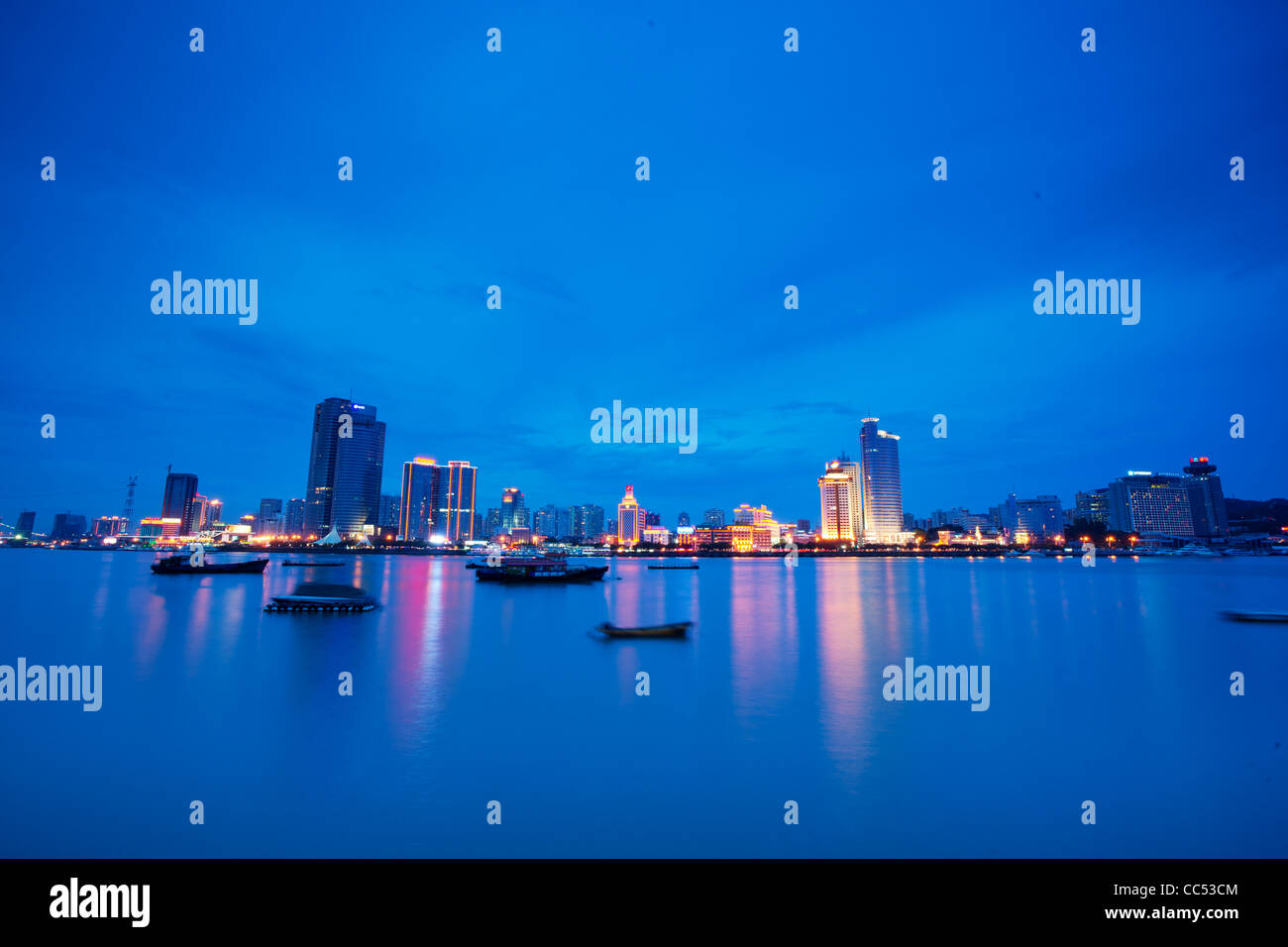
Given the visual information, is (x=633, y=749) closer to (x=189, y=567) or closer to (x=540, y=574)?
(x=540, y=574)

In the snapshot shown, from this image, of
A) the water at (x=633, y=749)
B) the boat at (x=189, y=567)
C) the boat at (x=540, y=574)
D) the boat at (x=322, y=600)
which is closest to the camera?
the water at (x=633, y=749)

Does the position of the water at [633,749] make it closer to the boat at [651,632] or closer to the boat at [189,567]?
the boat at [651,632]

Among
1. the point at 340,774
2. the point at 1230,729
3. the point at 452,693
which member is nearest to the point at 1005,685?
the point at 1230,729

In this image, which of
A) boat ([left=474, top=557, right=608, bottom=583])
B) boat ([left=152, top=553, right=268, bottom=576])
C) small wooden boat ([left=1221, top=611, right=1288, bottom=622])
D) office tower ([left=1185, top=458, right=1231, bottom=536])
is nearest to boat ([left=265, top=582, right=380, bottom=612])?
boat ([left=474, top=557, right=608, bottom=583])

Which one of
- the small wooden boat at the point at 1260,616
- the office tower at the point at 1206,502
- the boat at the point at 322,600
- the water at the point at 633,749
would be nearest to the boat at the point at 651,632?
the water at the point at 633,749

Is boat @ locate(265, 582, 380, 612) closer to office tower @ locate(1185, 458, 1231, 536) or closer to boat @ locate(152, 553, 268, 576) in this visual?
boat @ locate(152, 553, 268, 576)

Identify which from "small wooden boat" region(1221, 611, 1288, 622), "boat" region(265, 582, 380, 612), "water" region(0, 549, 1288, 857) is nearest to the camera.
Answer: "water" region(0, 549, 1288, 857)
